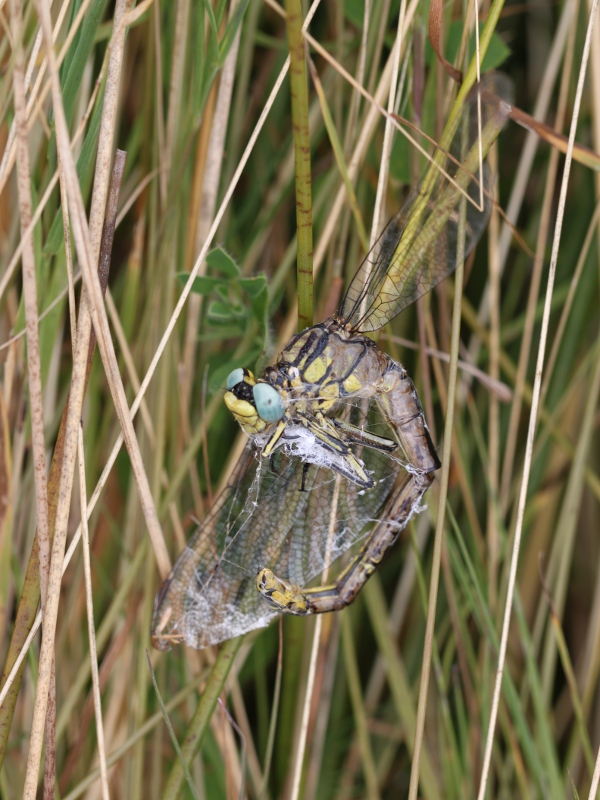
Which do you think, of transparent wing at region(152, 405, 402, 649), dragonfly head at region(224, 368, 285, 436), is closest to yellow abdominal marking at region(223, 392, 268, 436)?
dragonfly head at region(224, 368, 285, 436)

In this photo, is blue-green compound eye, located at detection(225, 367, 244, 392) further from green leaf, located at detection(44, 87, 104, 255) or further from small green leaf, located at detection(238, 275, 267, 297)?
green leaf, located at detection(44, 87, 104, 255)

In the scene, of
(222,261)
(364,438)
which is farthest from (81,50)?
(364,438)

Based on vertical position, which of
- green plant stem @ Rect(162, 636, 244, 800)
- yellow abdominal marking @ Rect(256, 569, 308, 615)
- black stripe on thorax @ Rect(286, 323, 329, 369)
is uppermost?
black stripe on thorax @ Rect(286, 323, 329, 369)

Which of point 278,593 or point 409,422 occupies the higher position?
point 409,422

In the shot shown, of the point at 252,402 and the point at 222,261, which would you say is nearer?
the point at 252,402

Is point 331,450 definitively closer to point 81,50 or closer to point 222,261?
point 222,261

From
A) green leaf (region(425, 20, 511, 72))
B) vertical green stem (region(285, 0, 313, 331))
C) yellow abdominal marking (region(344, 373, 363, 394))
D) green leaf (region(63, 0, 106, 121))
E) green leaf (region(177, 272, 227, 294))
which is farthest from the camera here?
green leaf (region(425, 20, 511, 72))
